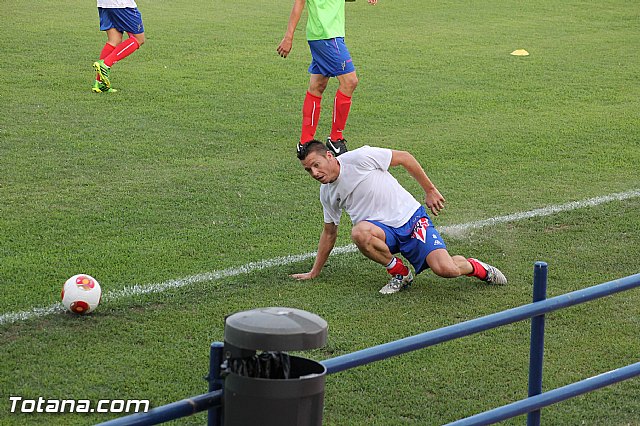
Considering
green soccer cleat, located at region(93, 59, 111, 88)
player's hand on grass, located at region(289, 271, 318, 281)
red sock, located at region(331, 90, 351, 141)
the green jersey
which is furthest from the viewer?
green soccer cleat, located at region(93, 59, 111, 88)

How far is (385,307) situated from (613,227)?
8.11 feet

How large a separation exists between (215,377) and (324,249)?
352cm

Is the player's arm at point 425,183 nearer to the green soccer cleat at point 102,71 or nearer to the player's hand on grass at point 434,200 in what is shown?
the player's hand on grass at point 434,200

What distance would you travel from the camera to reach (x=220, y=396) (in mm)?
2914

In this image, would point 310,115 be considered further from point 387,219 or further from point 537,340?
point 537,340

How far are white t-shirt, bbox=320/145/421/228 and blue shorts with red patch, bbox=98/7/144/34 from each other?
21.7 feet

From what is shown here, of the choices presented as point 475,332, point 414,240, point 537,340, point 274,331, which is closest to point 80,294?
point 414,240

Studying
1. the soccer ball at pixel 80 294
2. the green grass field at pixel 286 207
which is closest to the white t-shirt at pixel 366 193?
the green grass field at pixel 286 207

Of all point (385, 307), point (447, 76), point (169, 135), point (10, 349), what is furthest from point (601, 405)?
point (447, 76)

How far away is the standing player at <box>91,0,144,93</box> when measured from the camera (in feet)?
39.5

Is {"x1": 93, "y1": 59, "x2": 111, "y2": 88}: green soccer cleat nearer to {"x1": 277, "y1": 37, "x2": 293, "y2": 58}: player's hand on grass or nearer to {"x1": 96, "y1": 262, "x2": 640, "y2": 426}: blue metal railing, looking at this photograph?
{"x1": 277, "y1": 37, "x2": 293, "y2": 58}: player's hand on grass

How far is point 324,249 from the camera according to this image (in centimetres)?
643

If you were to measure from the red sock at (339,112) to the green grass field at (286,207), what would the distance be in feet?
1.51

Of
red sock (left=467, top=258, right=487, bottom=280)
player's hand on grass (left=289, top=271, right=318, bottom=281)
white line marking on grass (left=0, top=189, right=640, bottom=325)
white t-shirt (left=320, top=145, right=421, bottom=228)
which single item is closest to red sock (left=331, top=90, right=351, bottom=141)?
white line marking on grass (left=0, top=189, right=640, bottom=325)
